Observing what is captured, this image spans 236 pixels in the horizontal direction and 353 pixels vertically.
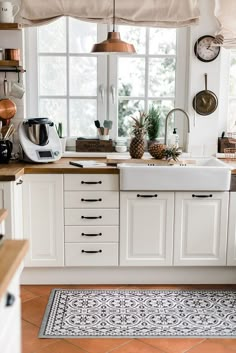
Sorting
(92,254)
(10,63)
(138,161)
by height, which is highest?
(10,63)

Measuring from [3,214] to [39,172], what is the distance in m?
1.54

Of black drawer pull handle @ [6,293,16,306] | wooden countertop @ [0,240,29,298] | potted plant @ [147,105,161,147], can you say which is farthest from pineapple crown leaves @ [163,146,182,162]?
black drawer pull handle @ [6,293,16,306]

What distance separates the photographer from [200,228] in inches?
153

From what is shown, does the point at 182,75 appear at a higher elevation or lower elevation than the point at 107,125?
higher

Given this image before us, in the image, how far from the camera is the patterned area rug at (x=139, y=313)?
3.21 meters

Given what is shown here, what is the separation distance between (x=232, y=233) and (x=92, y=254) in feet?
3.46

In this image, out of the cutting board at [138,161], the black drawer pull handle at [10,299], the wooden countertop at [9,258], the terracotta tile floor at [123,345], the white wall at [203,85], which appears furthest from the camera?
the white wall at [203,85]

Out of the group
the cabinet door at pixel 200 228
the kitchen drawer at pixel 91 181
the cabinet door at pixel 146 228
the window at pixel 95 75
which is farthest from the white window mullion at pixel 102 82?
the cabinet door at pixel 200 228

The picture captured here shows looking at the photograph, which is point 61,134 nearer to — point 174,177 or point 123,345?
point 174,177

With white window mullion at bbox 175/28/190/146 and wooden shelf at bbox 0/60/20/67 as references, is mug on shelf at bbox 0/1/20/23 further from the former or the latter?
white window mullion at bbox 175/28/190/146

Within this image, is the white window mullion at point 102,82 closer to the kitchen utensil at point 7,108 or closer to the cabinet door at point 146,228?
the kitchen utensil at point 7,108

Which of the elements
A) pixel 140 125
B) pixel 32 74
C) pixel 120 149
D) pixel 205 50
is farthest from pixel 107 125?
pixel 205 50

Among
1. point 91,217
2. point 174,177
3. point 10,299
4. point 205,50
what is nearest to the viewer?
point 10,299

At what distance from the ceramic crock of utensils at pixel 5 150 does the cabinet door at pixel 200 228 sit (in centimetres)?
131
